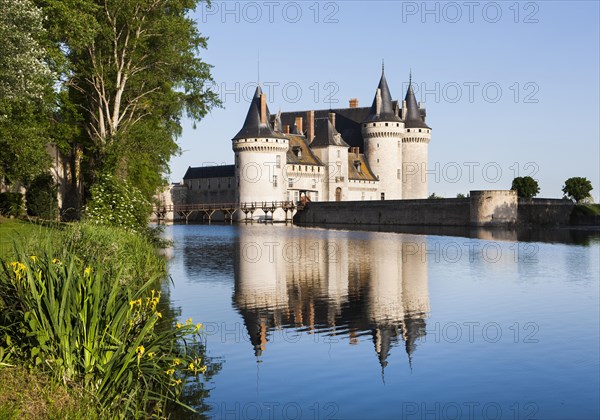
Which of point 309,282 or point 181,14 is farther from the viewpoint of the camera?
point 181,14

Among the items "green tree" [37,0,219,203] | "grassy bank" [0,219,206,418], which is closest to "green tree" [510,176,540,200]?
"green tree" [37,0,219,203]

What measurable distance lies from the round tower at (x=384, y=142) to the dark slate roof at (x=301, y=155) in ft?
17.8

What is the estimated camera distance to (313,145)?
7025 centimetres

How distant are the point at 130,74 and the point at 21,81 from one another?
341 inches

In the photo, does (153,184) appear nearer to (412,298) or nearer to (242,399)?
(412,298)

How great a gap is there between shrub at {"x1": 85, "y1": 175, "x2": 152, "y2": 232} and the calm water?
1.82 metres

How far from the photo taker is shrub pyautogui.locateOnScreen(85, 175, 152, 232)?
19391 mm

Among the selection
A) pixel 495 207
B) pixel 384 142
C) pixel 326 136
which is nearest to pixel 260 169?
pixel 326 136

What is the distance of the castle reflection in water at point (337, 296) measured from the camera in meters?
10.5

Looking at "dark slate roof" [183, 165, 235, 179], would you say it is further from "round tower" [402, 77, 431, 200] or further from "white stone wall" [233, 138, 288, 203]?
"round tower" [402, 77, 431, 200]

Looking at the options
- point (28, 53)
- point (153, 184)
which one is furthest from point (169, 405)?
point (153, 184)

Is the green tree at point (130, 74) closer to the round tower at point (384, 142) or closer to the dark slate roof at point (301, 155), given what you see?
the dark slate roof at point (301, 155)

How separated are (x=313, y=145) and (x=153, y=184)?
40444mm

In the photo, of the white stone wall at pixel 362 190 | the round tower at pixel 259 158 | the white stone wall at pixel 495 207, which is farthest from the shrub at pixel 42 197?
the white stone wall at pixel 362 190
